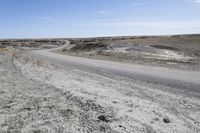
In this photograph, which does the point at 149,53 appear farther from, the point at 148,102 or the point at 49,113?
the point at 49,113

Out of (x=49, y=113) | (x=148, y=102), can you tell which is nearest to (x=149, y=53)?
(x=148, y=102)

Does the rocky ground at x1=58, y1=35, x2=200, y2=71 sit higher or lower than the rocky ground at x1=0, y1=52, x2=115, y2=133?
lower

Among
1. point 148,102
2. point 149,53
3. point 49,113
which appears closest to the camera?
point 49,113

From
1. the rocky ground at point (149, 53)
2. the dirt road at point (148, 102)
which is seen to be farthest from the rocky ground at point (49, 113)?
the rocky ground at point (149, 53)

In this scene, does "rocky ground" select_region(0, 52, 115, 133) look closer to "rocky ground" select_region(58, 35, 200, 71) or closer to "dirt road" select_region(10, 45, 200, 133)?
"dirt road" select_region(10, 45, 200, 133)

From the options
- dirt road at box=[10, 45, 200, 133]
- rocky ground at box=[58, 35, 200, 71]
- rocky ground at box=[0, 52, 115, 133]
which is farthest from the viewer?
rocky ground at box=[58, 35, 200, 71]

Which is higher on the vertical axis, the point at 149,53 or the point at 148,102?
the point at 148,102

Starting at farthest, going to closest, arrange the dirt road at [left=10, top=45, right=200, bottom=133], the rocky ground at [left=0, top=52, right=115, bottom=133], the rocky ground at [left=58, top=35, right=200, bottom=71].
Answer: the rocky ground at [left=58, top=35, right=200, bottom=71] → the dirt road at [left=10, top=45, right=200, bottom=133] → the rocky ground at [left=0, top=52, right=115, bottom=133]

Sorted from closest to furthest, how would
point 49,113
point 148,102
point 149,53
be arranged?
point 49,113, point 148,102, point 149,53

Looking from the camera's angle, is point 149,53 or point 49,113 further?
point 149,53

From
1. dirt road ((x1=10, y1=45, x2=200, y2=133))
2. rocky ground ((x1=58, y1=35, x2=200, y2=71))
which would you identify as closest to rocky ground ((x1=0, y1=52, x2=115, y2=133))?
dirt road ((x1=10, y1=45, x2=200, y2=133))

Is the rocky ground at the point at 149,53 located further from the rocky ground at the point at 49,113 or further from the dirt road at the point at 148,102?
the rocky ground at the point at 49,113

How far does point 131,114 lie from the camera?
660 cm

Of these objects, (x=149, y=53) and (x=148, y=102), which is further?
(x=149, y=53)
